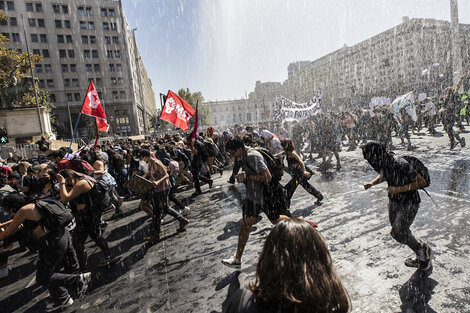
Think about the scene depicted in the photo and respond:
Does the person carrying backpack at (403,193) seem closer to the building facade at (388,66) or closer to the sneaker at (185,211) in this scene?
the sneaker at (185,211)

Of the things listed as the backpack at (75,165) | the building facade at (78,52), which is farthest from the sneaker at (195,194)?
the building facade at (78,52)

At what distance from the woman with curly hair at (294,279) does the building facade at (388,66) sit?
5575cm

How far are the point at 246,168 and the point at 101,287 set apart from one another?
2401 mm

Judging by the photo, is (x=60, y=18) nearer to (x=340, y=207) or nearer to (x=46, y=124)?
(x=46, y=124)

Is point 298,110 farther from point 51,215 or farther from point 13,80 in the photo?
point 13,80

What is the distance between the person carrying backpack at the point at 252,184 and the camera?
340 centimetres

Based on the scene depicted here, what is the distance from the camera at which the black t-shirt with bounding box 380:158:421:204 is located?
9.68 feet

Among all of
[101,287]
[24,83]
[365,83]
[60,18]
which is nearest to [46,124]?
[24,83]

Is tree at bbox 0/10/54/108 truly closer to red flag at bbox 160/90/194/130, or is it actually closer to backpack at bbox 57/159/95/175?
red flag at bbox 160/90/194/130

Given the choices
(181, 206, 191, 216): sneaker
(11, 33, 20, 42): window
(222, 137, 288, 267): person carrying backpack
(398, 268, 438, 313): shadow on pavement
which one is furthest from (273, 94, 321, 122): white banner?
(11, 33, 20, 42): window

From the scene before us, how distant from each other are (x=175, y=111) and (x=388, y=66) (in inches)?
3004

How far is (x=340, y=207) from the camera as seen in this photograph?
553 centimetres

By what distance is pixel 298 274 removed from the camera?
46.1 inches

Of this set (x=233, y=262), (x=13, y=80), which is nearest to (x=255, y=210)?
(x=233, y=262)
